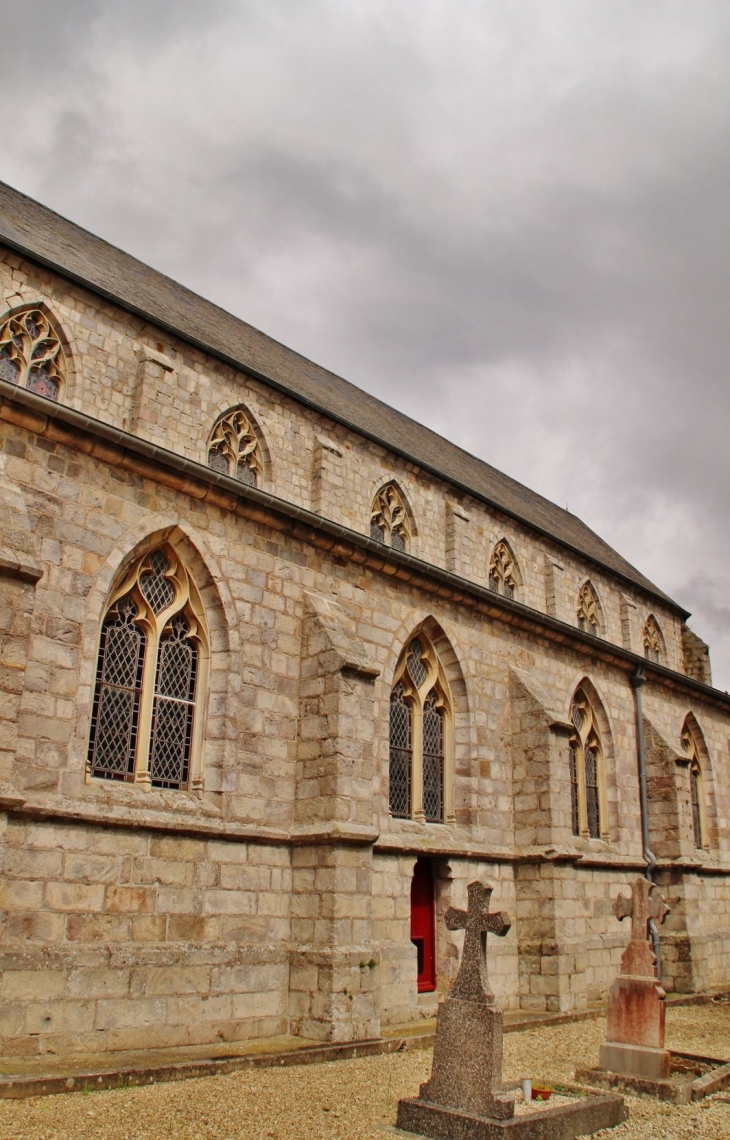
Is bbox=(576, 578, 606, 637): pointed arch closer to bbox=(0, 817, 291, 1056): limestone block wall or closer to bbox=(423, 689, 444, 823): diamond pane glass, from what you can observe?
bbox=(423, 689, 444, 823): diamond pane glass

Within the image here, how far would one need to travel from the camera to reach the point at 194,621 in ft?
35.1

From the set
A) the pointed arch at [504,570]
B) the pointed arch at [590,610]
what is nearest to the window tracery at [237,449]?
the pointed arch at [504,570]

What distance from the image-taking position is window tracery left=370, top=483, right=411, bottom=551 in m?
16.6

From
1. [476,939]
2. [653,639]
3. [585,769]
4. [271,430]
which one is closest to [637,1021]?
[476,939]

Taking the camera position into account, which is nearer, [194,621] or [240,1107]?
[240,1107]

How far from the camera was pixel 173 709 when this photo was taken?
1031 cm

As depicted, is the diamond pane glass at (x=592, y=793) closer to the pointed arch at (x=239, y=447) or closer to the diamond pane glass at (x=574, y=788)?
the diamond pane glass at (x=574, y=788)

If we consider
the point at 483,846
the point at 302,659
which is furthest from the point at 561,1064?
the point at 302,659

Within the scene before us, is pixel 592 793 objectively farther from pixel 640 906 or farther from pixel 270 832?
pixel 270 832

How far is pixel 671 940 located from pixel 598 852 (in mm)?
2524

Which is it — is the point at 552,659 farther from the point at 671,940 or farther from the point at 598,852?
the point at 671,940

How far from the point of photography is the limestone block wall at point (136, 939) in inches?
323

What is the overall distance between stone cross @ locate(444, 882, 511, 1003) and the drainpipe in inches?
396

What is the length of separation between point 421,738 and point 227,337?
305 inches
